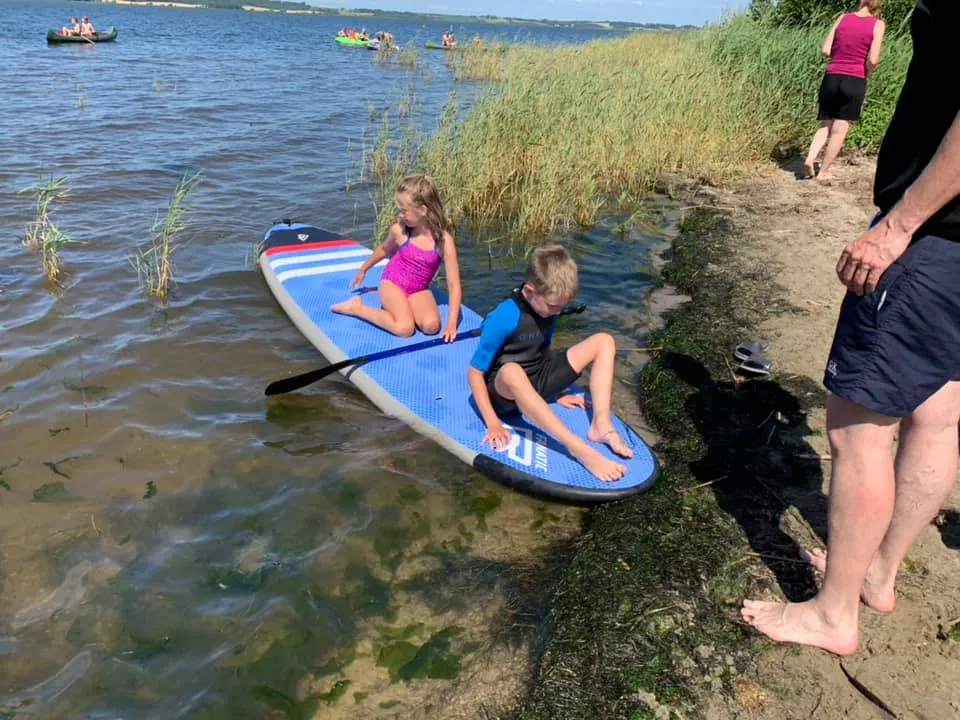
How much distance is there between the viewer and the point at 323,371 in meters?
4.63

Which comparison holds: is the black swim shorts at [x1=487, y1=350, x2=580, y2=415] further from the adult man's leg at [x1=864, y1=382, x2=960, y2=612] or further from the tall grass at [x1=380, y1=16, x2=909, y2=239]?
the tall grass at [x1=380, y1=16, x2=909, y2=239]

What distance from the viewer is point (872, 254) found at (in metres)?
2.03

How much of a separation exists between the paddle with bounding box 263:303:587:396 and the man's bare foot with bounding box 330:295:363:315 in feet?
2.04

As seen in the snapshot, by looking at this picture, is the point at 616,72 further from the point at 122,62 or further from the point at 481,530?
the point at 122,62

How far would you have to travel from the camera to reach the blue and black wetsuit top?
12.4 feet

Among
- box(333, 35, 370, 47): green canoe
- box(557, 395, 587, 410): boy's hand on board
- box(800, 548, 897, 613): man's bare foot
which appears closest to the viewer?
box(800, 548, 897, 613): man's bare foot

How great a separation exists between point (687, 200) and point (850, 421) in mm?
7126

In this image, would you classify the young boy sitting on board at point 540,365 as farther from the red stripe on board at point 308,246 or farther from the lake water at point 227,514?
the red stripe on board at point 308,246

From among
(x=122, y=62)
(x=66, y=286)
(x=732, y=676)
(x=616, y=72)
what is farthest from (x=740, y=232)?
(x=122, y=62)

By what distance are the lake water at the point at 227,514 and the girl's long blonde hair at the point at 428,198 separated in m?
1.35

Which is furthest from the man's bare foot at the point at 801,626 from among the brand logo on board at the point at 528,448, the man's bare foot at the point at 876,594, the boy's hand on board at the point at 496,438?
the boy's hand on board at the point at 496,438

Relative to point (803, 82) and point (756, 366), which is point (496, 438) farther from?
point (803, 82)

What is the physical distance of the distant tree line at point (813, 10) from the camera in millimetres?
12094

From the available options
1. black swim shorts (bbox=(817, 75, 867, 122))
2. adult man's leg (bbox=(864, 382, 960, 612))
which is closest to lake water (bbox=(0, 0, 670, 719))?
adult man's leg (bbox=(864, 382, 960, 612))
